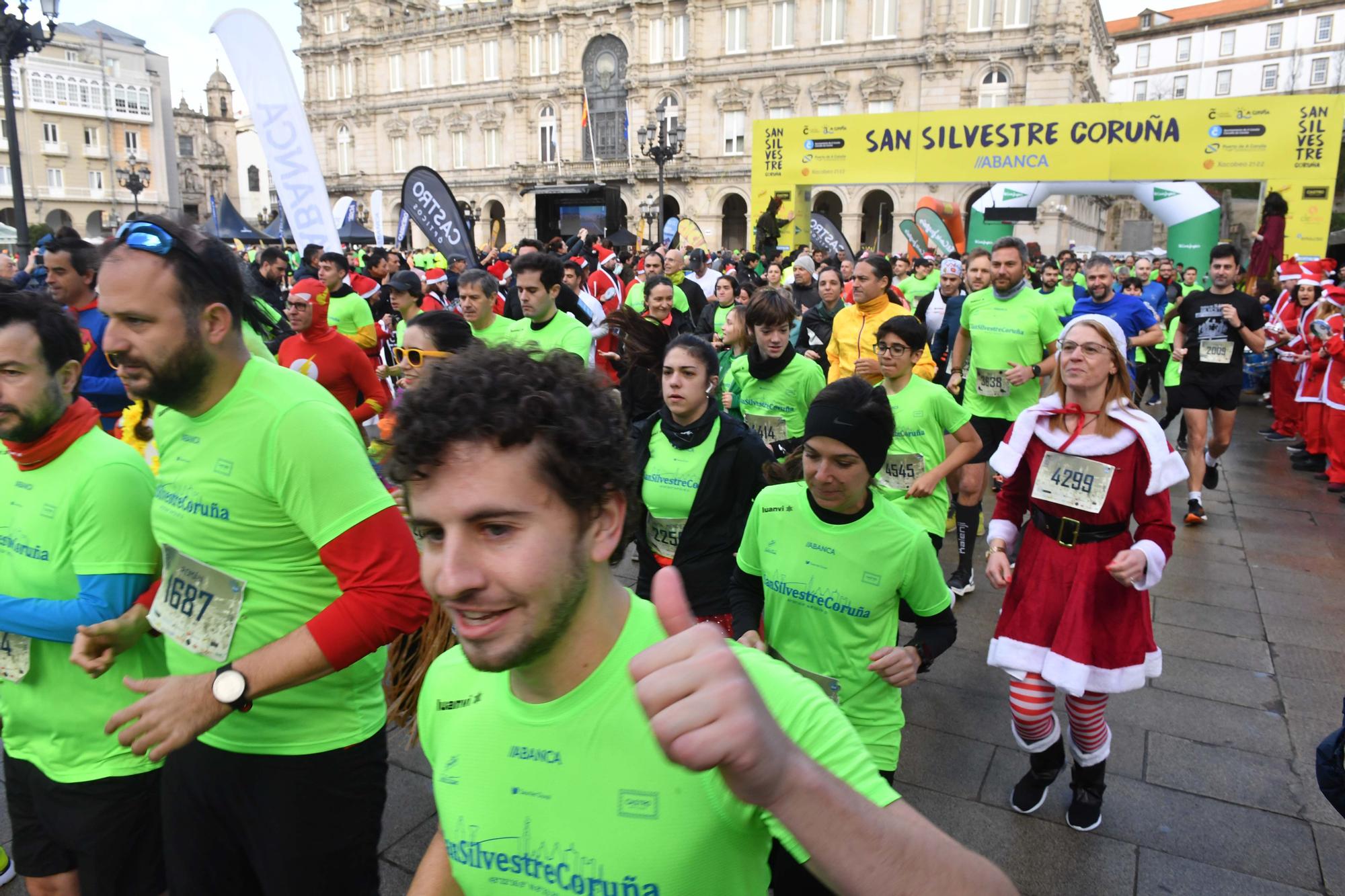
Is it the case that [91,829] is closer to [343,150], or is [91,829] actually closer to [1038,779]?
[1038,779]

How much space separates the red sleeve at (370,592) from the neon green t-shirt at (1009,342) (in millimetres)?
4843

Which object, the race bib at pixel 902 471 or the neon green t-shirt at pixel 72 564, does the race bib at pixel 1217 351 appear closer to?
the race bib at pixel 902 471

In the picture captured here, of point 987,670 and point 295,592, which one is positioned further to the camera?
point 987,670

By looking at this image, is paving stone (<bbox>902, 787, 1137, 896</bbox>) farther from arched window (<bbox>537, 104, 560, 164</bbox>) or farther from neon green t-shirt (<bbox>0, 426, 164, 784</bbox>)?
arched window (<bbox>537, 104, 560, 164</bbox>)

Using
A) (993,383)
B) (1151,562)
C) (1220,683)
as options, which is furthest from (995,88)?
(1151,562)

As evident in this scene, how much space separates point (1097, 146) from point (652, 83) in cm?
3621

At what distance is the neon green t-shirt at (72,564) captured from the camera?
2082 mm

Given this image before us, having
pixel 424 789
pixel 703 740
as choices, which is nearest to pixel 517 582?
pixel 703 740

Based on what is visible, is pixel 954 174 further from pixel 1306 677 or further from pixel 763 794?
pixel 763 794

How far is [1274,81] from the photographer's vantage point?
6625cm

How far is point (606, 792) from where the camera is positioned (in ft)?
3.93

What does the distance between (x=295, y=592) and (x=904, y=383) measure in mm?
3398

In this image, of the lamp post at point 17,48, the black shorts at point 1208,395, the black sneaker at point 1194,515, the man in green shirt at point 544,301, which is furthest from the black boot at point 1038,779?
the lamp post at point 17,48

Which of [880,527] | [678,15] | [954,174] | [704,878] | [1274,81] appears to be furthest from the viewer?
[1274,81]
